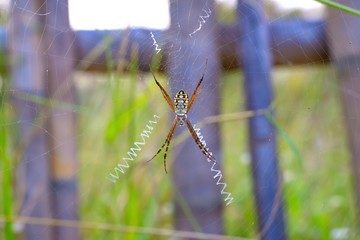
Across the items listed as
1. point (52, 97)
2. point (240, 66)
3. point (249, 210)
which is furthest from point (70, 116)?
point (249, 210)

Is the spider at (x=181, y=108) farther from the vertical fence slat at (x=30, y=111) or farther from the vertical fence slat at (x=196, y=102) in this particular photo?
the vertical fence slat at (x=30, y=111)

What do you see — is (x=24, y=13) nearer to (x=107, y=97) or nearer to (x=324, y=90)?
(x=107, y=97)

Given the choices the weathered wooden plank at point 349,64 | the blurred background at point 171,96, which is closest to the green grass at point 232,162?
the blurred background at point 171,96

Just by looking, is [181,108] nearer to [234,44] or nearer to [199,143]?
[199,143]

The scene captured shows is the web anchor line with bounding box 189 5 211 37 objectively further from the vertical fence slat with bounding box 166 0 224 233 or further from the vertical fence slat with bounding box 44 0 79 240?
the vertical fence slat with bounding box 44 0 79 240

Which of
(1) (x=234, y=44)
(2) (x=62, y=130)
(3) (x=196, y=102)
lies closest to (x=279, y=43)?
(1) (x=234, y=44)

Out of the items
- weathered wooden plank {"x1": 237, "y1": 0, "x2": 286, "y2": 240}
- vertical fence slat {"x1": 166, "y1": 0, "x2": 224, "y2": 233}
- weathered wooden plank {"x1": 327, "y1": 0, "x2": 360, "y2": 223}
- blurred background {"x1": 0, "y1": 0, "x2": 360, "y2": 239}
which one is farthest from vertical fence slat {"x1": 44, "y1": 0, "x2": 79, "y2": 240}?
weathered wooden plank {"x1": 327, "y1": 0, "x2": 360, "y2": 223}
